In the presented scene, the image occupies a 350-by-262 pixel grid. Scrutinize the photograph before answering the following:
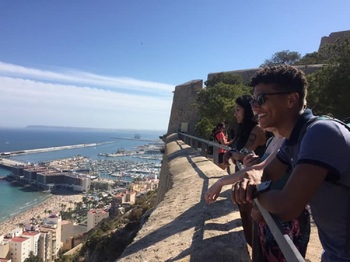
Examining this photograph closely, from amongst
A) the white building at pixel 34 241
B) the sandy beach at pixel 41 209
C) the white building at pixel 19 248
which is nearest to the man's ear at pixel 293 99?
the white building at pixel 19 248

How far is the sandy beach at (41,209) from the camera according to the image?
143 ft

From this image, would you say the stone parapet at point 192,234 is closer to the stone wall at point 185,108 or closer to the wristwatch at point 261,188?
the wristwatch at point 261,188

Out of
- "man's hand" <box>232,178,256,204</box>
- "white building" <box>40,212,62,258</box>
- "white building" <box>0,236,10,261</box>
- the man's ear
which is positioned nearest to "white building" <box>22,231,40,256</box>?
"white building" <box>0,236,10,261</box>

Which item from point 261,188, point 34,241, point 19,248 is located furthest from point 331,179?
point 34,241

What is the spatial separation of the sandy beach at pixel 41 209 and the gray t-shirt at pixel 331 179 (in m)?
44.5

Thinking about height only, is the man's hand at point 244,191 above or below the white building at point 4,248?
above

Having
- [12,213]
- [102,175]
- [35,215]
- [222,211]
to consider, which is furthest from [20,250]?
[102,175]

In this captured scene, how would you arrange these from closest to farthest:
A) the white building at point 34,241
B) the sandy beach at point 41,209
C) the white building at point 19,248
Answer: the white building at point 19,248
the white building at point 34,241
the sandy beach at point 41,209

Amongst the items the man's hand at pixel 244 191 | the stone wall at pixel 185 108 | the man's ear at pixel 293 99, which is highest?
the stone wall at pixel 185 108

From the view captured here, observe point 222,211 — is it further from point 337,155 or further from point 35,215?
point 35,215

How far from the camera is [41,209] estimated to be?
52969mm

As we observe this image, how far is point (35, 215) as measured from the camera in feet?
163

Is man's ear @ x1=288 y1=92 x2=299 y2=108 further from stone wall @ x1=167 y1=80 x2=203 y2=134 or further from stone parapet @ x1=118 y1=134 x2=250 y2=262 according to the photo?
stone wall @ x1=167 y1=80 x2=203 y2=134

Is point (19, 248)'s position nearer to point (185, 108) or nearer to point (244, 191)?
point (185, 108)
